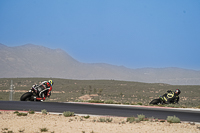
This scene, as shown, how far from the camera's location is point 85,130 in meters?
11.6

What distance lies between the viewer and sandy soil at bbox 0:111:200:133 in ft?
38.0

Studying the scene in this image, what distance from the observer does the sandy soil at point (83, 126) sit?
38.0 ft

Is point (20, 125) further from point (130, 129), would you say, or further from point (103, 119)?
point (130, 129)

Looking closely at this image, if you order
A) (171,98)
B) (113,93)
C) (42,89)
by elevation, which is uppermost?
(42,89)

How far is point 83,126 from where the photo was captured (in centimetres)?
1238

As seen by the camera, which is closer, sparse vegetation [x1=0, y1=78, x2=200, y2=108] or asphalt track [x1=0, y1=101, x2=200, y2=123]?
asphalt track [x1=0, y1=101, x2=200, y2=123]

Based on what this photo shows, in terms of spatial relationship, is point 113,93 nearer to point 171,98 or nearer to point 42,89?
point 171,98

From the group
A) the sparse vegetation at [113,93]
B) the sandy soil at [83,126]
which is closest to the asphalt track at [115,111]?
the sandy soil at [83,126]

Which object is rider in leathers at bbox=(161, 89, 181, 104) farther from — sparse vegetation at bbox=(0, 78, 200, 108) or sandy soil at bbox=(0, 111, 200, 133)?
sandy soil at bbox=(0, 111, 200, 133)

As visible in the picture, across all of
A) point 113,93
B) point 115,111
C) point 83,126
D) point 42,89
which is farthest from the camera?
point 113,93

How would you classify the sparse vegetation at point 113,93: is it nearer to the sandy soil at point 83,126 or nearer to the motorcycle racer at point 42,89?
the motorcycle racer at point 42,89

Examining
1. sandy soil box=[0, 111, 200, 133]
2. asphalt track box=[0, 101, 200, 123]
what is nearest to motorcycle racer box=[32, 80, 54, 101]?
asphalt track box=[0, 101, 200, 123]

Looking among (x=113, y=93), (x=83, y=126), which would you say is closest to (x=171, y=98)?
(x=83, y=126)

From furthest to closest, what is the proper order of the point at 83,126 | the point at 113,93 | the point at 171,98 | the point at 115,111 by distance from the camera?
the point at 113,93
the point at 171,98
the point at 115,111
the point at 83,126
